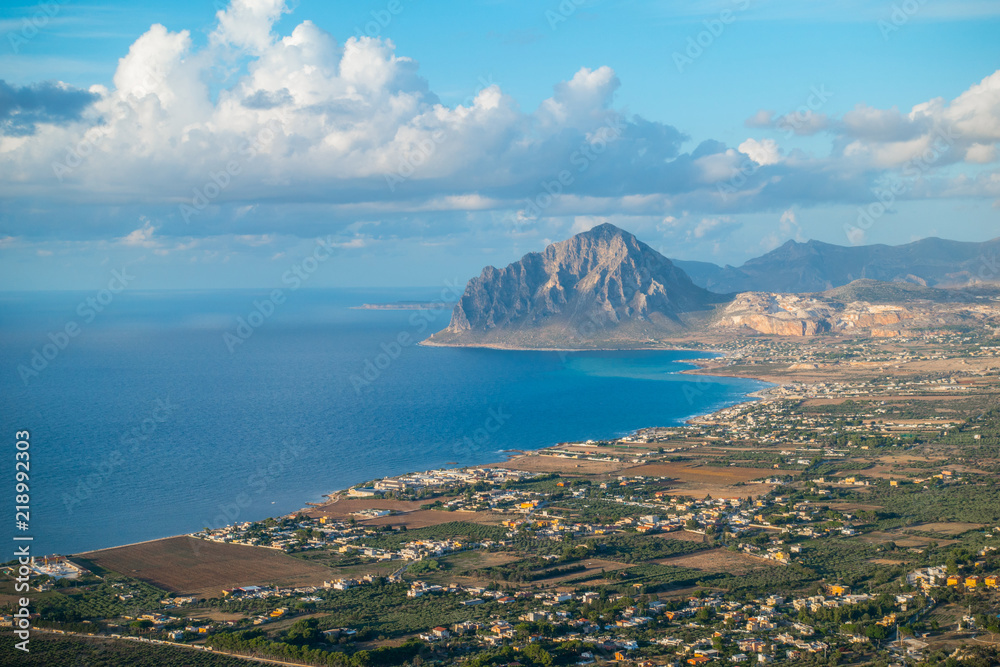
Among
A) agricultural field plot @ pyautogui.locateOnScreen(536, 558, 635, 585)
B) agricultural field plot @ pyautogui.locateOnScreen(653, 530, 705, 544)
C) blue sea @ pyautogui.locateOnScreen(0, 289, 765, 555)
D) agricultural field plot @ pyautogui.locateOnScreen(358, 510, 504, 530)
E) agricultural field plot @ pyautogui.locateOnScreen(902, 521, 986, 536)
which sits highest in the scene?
blue sea @ pyautogui.locateOnScreen(0, 289, 765, 555)

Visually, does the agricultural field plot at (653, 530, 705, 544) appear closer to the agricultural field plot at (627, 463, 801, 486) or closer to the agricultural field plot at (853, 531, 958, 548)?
the agricultural field plot at (853, 531, 958, 548)

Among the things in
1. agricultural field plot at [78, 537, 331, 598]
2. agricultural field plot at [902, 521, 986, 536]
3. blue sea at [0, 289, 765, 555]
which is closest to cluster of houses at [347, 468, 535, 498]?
blue sea at [0, 289, 765, 555]

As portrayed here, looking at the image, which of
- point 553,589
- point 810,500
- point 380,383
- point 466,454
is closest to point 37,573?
point 553,589

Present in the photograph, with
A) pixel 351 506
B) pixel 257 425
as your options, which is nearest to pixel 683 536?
pixel 351 506

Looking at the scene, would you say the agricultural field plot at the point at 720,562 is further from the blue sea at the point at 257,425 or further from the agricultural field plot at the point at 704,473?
the blue sea at the point at 257,425

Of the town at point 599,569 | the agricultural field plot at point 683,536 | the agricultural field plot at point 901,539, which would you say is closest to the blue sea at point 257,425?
the town at point 599,569

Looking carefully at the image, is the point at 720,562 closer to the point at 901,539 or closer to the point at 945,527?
the point at 901,539
